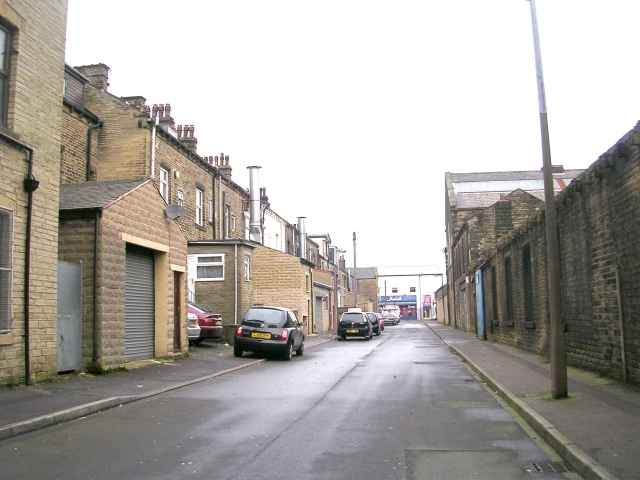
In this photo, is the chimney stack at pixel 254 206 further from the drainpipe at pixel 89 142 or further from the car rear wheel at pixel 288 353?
the car rear wheel at pixel 288 353

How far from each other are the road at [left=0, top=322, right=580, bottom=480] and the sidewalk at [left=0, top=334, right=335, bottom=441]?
21 cm

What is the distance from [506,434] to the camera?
25.3 ft

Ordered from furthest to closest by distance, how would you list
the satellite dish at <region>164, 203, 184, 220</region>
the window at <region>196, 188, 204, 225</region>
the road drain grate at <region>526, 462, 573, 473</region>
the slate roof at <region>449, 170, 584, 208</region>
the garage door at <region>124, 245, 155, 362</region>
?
the slate roof at <region>449, 170, 584, 208</region>, the window at <region>196, 188, 204, 225</region>, the satellite dish at <region>164, 203, 184, 220</region>, the garage door at <region>124, 245, 155, 362</region>, the road drain grate at <region>526, 462, 573, 473</region>

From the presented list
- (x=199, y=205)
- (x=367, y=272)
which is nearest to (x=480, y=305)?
(x=199, y=205)

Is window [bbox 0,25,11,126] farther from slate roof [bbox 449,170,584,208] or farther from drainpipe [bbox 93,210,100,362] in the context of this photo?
slate roof [bbox 449,170,584,208]

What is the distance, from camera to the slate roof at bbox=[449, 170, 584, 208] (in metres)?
49.6

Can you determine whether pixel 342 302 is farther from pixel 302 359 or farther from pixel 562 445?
pixel 562 445

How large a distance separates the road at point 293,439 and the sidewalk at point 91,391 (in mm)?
214

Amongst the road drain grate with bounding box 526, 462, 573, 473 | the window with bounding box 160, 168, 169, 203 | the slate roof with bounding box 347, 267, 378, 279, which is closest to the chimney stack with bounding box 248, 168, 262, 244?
the window with bounding box 160, 168, 169, 203

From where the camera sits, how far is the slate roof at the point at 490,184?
49594 millimetres

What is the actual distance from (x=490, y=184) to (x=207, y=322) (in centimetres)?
3665

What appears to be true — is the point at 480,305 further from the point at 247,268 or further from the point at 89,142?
the point at 89,142

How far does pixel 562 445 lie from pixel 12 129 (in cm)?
995

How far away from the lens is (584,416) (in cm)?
805
